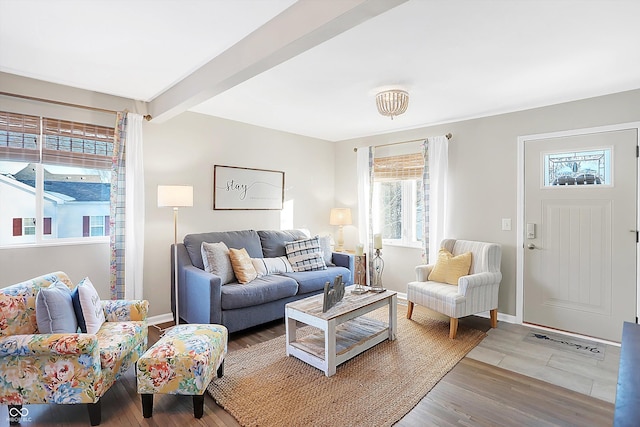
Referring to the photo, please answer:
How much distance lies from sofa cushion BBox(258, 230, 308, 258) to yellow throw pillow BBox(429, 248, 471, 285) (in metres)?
1.87

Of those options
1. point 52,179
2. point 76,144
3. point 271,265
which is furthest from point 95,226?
point 271,265

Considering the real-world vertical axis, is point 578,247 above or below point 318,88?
below

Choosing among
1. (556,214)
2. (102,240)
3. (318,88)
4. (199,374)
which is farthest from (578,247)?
(102,240)

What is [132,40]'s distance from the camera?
222 cm

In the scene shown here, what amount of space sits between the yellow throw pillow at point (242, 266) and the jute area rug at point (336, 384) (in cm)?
71

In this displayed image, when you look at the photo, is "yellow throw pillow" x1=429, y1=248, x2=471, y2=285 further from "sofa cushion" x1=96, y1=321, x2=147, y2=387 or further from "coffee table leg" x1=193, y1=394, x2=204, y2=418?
"sofa cushion" x1=96, y1=321, x2=147, y2=387

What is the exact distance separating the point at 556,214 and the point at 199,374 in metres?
3.66

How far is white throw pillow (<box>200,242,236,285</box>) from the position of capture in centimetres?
341

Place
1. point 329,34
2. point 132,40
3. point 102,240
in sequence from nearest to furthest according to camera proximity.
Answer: point 329,34 < point 132,40 < point 102,240

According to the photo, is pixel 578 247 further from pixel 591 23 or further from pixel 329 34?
pixel 329 34

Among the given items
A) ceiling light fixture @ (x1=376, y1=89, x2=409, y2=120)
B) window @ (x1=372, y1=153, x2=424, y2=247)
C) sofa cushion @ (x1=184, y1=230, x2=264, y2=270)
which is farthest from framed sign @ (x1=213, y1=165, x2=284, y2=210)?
ceiling light fixture @ (x1=376, y1=89, x2=409, y2=120)

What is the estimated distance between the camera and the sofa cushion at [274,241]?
422 cm

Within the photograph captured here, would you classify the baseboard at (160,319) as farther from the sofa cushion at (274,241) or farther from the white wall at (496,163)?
the white wall at (496,163)

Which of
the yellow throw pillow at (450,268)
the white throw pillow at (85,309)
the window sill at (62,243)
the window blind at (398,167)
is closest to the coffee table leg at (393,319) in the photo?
the yellow throw pillow at (450,268)
